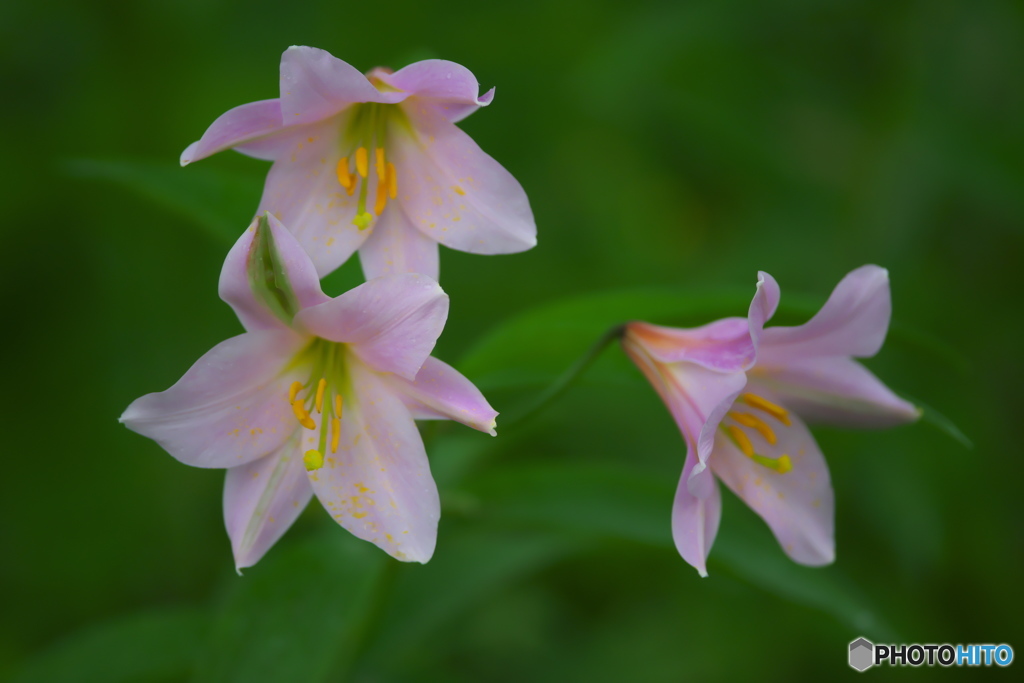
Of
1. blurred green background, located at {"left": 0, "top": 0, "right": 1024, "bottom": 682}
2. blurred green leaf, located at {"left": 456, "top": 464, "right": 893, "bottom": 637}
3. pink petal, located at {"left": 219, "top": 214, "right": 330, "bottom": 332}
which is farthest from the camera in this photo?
blurred green background, located at {"left": 0, "top": 0, "right": 1024, "bottom": 682}

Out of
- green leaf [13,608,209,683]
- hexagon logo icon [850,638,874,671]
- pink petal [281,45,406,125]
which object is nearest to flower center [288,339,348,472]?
pink petal [281,45,406,125]

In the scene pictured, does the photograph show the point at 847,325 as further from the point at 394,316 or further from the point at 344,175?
the point at 344,175

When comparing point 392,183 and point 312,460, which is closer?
point 312,460

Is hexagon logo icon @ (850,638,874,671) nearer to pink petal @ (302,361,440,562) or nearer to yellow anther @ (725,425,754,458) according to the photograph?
yellow anther @ (725,425,754,458)

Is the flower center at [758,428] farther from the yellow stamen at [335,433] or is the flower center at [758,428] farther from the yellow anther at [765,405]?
the yellow stamen at [335,433]

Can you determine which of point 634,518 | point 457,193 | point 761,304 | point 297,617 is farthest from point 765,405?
point 297,617

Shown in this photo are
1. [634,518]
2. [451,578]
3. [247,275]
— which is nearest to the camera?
[247,275]
